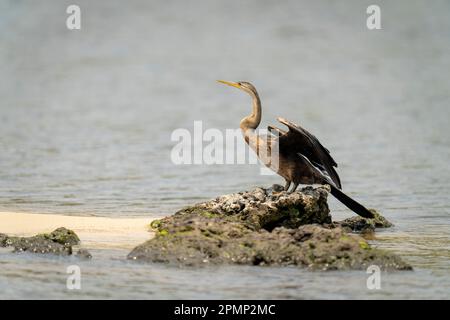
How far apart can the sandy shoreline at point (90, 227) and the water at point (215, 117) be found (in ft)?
2.35

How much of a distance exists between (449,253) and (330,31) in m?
25.3

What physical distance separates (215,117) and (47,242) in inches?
620

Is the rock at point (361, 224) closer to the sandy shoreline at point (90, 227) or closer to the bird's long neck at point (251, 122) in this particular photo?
the bird's long neck at point (251, 122)

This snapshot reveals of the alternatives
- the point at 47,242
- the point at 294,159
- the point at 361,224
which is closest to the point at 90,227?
the point at 47,242

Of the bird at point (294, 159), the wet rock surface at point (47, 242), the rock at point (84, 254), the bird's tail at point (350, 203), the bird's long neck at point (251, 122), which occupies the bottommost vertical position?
the rock at point (84, 254)

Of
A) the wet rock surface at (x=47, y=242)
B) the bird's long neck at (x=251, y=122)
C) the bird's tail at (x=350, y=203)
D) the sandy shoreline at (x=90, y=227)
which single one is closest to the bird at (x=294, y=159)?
the bird's tail at (x=350, y=203)

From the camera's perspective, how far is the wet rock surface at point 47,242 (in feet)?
33.8

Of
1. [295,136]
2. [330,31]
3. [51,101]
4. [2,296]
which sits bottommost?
[2,296]

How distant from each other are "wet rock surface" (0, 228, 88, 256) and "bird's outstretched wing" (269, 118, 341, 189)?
2799 mm

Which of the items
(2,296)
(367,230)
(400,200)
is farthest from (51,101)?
(2,296)

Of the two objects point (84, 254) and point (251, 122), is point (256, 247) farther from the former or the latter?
point (251, 122)

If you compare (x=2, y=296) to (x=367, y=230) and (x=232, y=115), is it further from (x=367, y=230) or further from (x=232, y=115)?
(x=232, y=115)

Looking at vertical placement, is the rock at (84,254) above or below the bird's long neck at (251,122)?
below

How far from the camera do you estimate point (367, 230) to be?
1243 cm
